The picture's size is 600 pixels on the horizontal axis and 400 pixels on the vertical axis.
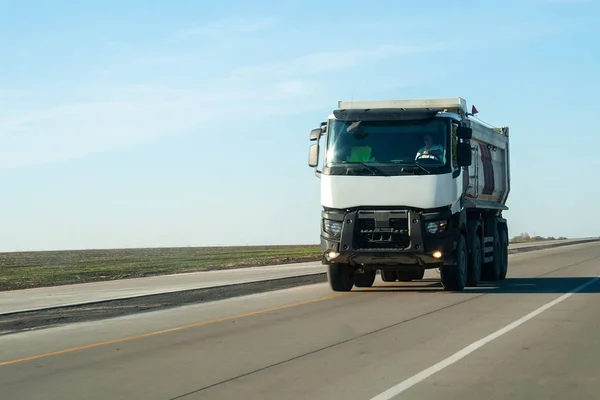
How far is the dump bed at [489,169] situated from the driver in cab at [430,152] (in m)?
2.29

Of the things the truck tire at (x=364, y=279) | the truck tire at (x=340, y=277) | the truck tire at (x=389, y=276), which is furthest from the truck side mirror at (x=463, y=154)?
the truck tire at (x=389, y=276)

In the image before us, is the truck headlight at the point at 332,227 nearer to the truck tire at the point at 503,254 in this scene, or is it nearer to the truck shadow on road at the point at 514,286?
the truck shadow on road at the point at 514,286

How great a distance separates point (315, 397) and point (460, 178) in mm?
12308

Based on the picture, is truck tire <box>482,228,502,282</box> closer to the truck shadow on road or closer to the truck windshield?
the truck shadow on road

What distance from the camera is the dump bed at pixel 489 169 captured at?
23000 millimetres

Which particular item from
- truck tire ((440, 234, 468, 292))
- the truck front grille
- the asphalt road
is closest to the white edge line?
the asphalt road

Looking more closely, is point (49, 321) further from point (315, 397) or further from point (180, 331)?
point (315, 397)

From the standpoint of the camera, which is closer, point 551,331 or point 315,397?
point 315,397

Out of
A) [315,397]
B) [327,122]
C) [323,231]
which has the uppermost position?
[327,122]

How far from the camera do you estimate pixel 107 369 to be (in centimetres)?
1070

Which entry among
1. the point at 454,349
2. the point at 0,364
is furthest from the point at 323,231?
the point at 0,364

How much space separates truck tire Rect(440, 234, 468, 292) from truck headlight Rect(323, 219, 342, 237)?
2.63m

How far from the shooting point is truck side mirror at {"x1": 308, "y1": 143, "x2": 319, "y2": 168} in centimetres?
1988

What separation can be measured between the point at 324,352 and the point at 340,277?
32.1ft
